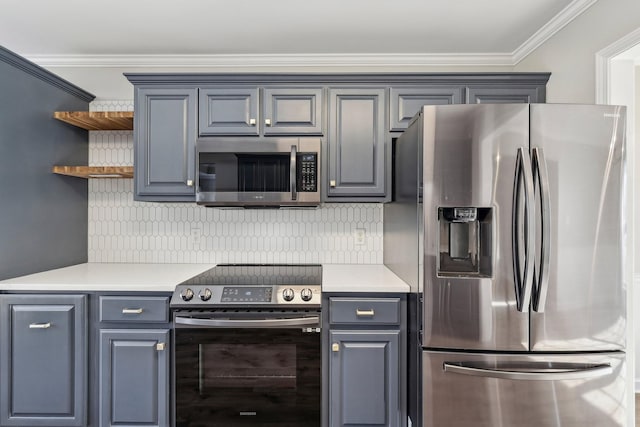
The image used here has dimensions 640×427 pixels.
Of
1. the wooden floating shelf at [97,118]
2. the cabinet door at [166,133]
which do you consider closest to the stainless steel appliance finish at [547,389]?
the cabinet door at [166,133]

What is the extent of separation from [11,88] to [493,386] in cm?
301

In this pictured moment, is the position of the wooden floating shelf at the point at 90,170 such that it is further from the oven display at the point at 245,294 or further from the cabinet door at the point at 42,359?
the oven display at the point at 245,294

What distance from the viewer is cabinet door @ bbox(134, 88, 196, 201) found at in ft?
7.73

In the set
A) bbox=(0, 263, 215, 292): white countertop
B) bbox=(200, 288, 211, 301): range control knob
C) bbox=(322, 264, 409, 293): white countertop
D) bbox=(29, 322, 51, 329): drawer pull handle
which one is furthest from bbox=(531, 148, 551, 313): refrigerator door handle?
bbox=(29, 322, 51, 329): drawer pull handle

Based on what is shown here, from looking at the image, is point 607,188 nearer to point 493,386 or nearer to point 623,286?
point 623,286

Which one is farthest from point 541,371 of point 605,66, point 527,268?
point 605,66

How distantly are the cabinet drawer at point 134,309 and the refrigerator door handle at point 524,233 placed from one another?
5.82 feet

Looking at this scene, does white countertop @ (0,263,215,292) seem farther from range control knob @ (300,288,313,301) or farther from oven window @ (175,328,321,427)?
range control knob @ (300,288,313,301)

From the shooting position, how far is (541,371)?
1627mm

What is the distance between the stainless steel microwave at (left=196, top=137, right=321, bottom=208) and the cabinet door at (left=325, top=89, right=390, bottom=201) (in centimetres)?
16

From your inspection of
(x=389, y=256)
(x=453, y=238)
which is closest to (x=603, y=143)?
(x=453, y=238)

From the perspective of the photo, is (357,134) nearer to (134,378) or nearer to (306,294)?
(306,294)

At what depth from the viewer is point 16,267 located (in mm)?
2156

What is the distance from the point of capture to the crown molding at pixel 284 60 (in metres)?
2.71
